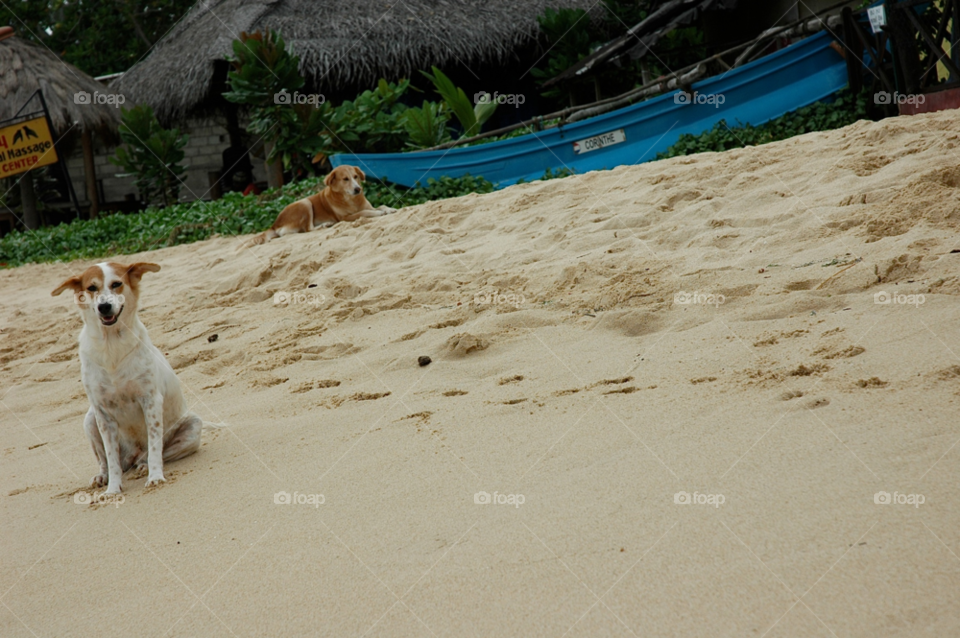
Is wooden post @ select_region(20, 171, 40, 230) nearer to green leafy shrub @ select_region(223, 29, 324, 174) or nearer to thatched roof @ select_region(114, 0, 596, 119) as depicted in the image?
thatched roof @ select_region(114, 0, 596, 119)

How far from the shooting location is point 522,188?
23.4 ft

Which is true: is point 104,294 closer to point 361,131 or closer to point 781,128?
point 781,128

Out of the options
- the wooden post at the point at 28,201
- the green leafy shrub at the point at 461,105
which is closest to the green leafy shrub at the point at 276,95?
the green leafy shrub at the point at 461,105

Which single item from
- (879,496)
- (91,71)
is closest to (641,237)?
(879,496)

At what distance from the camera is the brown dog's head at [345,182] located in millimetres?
8672

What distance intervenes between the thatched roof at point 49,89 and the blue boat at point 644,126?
872cm

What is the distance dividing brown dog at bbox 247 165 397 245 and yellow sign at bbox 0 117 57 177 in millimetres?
8526

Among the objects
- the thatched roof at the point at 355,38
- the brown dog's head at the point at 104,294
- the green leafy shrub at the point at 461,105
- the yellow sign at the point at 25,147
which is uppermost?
the thatched roof at the point at 355,38

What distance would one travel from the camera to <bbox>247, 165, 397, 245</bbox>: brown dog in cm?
868

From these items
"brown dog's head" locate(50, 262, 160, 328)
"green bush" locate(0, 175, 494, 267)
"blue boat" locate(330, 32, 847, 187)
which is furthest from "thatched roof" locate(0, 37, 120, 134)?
"brown dog's head" locate(50, 262, 160, 328)

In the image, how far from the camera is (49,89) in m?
15.8

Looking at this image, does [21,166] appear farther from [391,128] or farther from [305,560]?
[305,560]

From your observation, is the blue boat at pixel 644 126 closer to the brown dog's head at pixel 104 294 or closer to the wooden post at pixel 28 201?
the brown dog's head at pixel 104 294

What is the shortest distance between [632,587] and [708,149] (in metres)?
7.26
